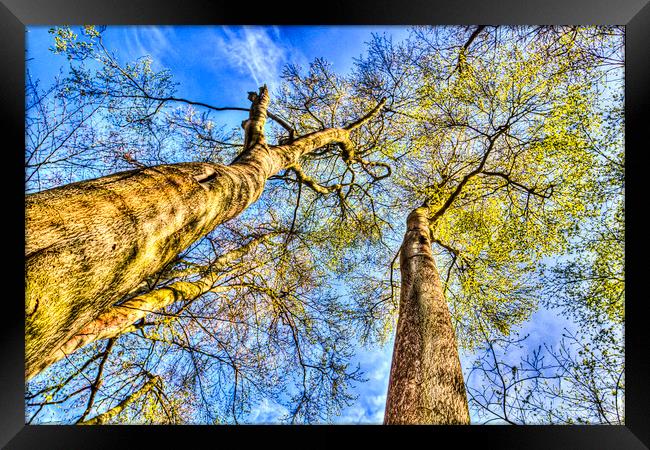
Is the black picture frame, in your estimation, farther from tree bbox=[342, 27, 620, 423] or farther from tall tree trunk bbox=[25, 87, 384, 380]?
tall tree trunk bbox=[25, 87, 384, 380]

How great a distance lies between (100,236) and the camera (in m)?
1.47

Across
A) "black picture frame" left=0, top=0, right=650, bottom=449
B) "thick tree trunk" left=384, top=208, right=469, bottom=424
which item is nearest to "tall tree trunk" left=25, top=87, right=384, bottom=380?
"black picture frame" left=0, top=0, right=650, bottom=449

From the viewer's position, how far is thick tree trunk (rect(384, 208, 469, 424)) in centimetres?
202

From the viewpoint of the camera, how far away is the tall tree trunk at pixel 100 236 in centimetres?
135

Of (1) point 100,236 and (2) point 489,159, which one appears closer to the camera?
(1) point 100,236

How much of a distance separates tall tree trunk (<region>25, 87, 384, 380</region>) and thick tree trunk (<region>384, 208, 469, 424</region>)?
1.85 metres

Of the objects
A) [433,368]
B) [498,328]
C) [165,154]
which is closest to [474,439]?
[433,368]

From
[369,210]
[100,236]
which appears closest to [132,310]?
[100,236]

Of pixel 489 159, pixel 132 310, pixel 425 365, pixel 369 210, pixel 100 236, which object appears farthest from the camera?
pixel 369 210

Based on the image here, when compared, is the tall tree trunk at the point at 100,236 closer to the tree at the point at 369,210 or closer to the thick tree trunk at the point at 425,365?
the tree at the point at 369,210
